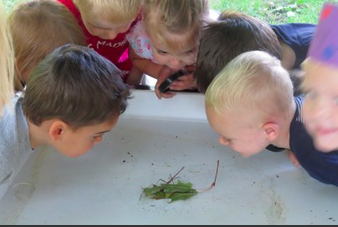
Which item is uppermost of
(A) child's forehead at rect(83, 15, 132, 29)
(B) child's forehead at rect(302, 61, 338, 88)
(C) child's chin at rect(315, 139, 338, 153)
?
(B) child's forehead at rect(302, 61, 338, 88)

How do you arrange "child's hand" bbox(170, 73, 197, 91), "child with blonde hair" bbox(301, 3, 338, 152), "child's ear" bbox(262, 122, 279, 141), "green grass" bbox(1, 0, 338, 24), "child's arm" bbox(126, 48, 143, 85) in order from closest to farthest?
"child with blonde hair" bbox(301, 3, 338, 152), "child's ear" bbox(262, 122, 279, 141), "child's hand" bbox(170, 73, 197, 91), "child's arm" bbox(126, 48, 143, 85), "green grass" bbox(1, 0, 338, 24)

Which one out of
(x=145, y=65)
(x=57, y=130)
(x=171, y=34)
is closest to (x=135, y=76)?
(x=145, y=65)

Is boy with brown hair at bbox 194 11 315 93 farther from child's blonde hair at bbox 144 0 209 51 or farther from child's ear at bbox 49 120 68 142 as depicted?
child's ear at bbox 49 120 68 142

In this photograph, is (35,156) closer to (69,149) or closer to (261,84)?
(69,149)

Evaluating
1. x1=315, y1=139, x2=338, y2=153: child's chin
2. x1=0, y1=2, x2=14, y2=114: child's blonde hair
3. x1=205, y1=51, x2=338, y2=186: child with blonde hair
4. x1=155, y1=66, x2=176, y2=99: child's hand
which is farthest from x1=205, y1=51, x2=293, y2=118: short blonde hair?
x1=0, y1=2, x2=14, y2=114: child's blonde hair

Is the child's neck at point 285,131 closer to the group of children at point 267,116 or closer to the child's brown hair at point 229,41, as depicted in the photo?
the group of children at point 267,116

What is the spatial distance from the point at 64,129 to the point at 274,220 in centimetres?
40

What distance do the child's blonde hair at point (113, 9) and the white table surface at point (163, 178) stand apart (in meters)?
0.18

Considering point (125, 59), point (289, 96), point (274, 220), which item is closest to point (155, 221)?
point (274, 220)

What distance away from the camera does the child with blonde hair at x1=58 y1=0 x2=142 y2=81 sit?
0.95 meters

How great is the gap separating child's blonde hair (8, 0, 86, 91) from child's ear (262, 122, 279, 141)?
39 cm

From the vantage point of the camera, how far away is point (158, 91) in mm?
1051

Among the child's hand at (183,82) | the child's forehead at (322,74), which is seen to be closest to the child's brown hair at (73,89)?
the child's hand at (183,82)

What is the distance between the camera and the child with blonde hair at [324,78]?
1.93 feet
